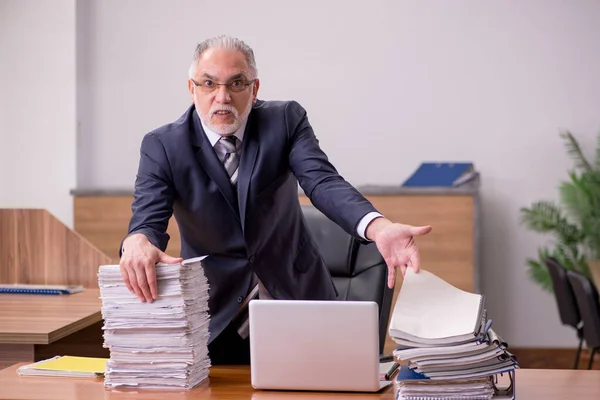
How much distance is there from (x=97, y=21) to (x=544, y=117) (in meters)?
3.38

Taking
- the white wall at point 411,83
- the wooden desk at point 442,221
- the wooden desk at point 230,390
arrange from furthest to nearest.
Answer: the white wall at point 411,83
the wooden desk at point 442,221
the wooden desk at point 230,390

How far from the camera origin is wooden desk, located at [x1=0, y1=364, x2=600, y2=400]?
1875mm

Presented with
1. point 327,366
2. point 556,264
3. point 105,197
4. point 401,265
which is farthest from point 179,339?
point 105,197

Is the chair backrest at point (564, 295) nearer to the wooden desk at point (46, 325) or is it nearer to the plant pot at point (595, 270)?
the plant pot at point (595, 270)

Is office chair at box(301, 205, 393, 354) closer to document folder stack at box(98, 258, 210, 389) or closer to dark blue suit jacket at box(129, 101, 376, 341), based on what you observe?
dark blue suit jacket at box(129, 101, 376, 341)

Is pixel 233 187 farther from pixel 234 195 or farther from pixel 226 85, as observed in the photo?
pixel 226 85

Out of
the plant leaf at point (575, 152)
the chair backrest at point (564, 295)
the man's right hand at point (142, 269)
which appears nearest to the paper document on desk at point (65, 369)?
the man's right hand at point (142, 269)

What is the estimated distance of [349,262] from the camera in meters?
2.95

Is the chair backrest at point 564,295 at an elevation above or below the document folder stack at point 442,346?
below

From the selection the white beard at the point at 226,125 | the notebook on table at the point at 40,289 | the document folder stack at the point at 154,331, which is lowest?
the notebook on table at the point at 40,289

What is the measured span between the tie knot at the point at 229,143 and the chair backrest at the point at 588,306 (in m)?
2.58

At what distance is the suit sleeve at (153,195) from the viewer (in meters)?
2.28

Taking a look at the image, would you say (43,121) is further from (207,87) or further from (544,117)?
(207,87)

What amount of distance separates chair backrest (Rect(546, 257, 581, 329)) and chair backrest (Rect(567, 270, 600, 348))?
308 millimetres
